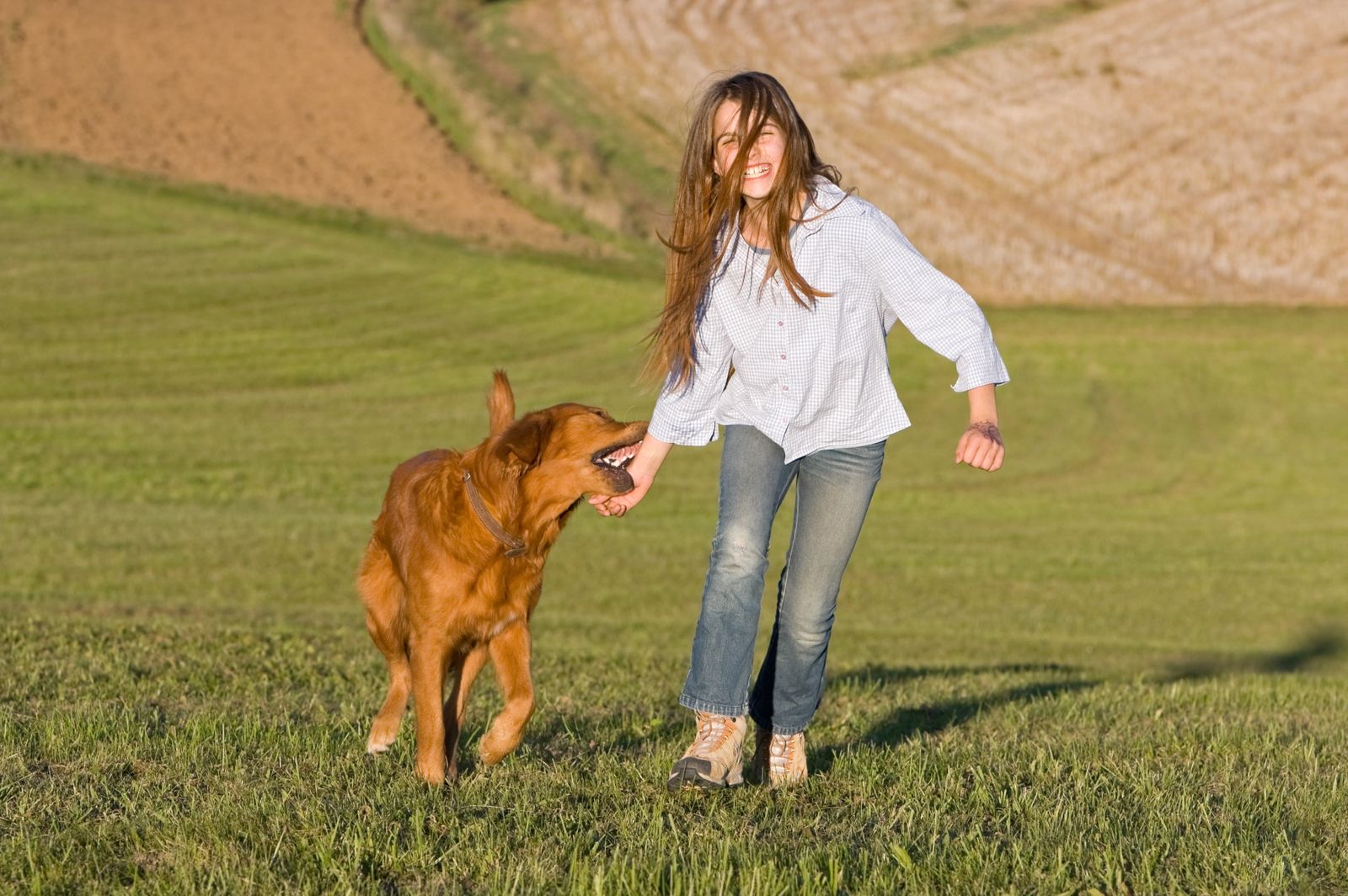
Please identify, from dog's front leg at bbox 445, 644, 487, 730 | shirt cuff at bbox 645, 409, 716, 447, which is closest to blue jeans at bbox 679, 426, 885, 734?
shirt cuff at bbox 645, 409, 716, 447

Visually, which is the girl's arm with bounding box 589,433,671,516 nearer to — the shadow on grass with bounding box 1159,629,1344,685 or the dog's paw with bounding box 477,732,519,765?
the dog's paw with bounding box 477,732,519,765

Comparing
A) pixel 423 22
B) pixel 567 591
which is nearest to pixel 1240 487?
pixel 567 591

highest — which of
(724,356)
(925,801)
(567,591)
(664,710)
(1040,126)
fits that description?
(1040,126)

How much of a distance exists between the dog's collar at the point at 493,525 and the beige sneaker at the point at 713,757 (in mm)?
854

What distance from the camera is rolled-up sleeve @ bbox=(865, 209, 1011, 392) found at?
15.5ft

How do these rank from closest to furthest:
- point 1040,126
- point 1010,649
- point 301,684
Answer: point 301,684 < point 1010,649 < point 1040,126

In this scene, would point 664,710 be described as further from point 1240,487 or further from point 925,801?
point 1240,487

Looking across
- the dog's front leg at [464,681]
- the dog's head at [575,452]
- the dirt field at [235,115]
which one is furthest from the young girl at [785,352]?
the dirt field at [235,115]

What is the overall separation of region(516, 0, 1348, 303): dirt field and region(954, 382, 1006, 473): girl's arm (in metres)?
24.9

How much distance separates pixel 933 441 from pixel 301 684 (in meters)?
15.4

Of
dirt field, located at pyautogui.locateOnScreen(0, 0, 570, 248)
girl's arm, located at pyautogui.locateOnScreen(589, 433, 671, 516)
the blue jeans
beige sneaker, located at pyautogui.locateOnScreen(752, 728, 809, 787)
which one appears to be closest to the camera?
the blue jeans

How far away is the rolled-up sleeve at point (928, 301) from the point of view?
15.5 feet

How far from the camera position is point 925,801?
4.25m

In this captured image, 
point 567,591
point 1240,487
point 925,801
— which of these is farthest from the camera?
point 1240,487
